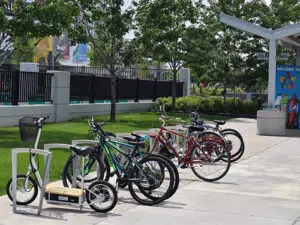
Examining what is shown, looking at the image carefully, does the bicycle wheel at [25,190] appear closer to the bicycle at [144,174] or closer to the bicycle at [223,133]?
the bicycle at [144,174]

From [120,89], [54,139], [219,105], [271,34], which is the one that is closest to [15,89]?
[54,139]

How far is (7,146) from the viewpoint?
496 inches

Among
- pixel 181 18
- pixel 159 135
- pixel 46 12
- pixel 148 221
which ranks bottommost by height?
pixel 148 221

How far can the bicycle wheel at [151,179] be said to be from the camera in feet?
24.5

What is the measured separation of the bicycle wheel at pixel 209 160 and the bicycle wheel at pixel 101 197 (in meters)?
2.74

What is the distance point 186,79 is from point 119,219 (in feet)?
92.7

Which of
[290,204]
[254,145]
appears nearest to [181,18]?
[254,145]

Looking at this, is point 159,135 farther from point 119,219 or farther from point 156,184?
point 119,219

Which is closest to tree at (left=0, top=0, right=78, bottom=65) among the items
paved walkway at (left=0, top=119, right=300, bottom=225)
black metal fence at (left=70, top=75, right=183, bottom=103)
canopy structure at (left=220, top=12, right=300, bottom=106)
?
paved walkway at (left=0, top=119, right=300, bottom=225)

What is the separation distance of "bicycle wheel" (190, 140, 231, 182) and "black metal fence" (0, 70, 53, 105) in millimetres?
10737

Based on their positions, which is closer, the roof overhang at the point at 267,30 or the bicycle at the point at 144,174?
the bicycle at the point at 144,174

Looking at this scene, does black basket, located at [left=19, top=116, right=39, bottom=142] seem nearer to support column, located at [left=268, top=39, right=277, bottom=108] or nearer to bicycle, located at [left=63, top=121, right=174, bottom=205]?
bicycle, located at [left=63, top=121, right=174, bottom=205]

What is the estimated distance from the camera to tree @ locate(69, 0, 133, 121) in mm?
20859

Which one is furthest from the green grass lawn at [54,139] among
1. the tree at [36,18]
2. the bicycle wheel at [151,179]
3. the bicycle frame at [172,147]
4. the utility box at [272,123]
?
the utility box at [272,123]
